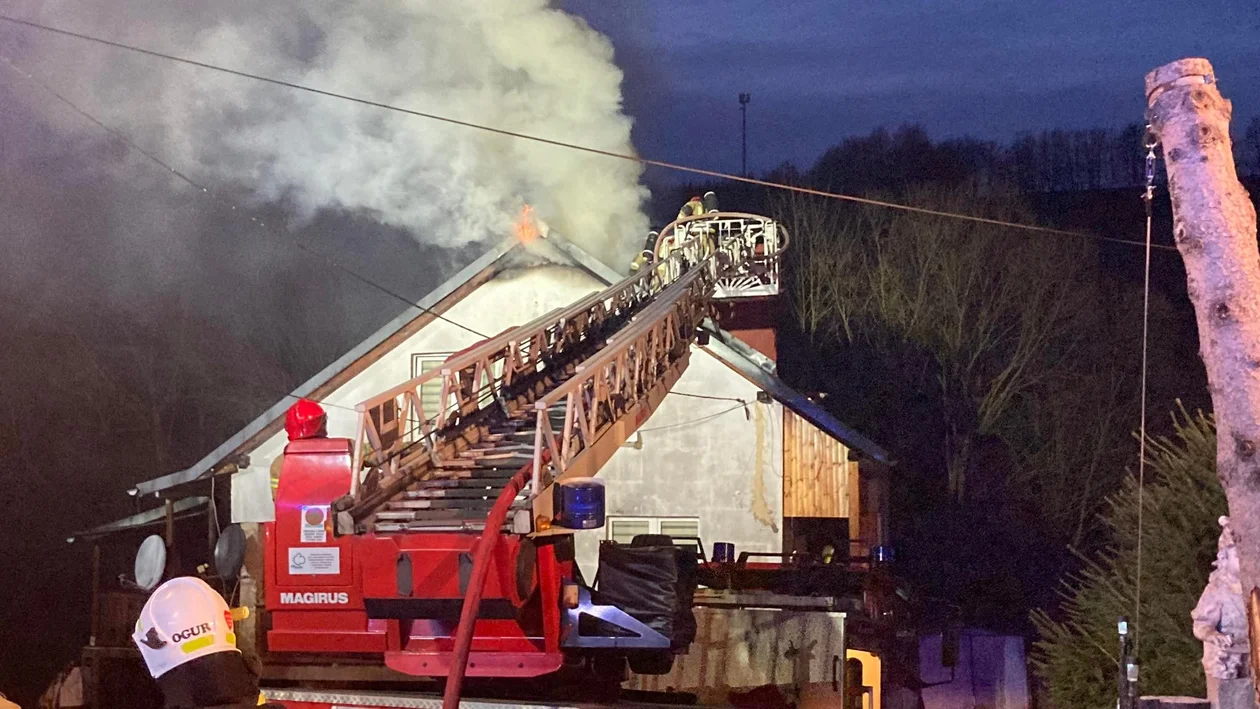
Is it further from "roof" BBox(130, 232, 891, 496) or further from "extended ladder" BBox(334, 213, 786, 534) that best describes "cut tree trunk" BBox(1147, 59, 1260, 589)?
"roof" BBox(130, 232, 891, 496)

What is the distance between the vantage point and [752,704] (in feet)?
27.5

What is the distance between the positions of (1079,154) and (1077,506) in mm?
23829

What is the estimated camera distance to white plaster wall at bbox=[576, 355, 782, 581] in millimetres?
17797

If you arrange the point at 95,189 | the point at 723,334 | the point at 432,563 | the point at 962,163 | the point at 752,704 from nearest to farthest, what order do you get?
the point at 432,563
the point at 752,704
the point at 723,334
the point at 95,189
the point at 962,163

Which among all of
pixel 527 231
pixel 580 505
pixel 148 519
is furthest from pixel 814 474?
pixel 580 505

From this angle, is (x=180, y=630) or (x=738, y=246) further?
(x=738, y=246)

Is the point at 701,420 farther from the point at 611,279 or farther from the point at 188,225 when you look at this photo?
the point at 188,225

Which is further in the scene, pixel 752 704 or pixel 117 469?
pixel 117 469

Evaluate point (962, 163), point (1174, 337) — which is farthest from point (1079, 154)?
point (1174, 337)

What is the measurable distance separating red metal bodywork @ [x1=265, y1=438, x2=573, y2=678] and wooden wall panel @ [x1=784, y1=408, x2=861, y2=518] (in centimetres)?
1056

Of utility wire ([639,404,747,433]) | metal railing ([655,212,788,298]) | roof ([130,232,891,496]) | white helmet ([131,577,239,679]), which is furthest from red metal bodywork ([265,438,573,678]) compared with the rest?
metal railing ([655,212,788,298])

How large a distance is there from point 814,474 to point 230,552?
11.2 meters

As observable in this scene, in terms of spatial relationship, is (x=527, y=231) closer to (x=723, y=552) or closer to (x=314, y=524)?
(x=723, y=552)

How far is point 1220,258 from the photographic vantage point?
4617 mm
